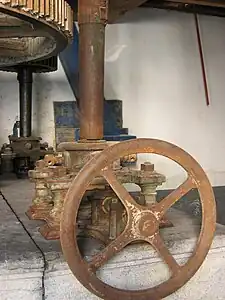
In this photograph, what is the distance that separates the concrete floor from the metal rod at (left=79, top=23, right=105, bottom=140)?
0.88 feet

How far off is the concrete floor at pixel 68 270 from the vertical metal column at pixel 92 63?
0.27 metres

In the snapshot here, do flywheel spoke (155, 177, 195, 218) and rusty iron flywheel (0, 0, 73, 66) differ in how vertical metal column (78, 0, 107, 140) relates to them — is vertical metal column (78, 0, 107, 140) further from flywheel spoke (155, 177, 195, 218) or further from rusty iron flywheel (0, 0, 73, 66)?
flywheel spoke (155, 177, 195, 218)

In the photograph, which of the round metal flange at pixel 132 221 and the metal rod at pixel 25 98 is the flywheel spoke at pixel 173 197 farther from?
the metal rod at pixel 25 98

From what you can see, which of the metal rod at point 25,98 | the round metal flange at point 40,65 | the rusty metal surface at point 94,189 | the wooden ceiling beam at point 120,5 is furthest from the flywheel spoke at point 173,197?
the wooden ceiling beam at point 120,5

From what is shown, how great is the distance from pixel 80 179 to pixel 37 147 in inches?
47.0

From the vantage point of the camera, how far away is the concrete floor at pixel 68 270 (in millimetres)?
834

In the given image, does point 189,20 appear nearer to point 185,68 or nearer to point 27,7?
point 185,68

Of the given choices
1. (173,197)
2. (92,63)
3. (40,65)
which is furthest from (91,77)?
(40,65)

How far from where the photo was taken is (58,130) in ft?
8.95

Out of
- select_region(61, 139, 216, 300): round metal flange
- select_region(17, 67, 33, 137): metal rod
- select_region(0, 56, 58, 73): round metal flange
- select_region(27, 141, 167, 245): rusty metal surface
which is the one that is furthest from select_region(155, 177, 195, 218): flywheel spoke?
select_region(17, 67, 33, 137): metal rod

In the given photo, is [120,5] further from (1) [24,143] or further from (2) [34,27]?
(2) [34,27]

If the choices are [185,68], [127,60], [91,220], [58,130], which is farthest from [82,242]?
[185,68]

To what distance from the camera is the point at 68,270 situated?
86cm

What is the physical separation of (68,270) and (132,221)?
17cm
